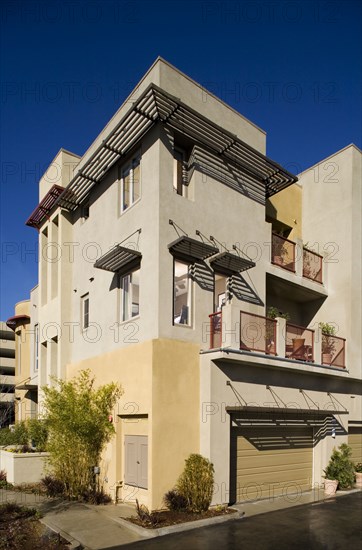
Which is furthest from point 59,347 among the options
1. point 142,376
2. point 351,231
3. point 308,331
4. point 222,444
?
point 351,231

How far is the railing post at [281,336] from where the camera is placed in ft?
48.7

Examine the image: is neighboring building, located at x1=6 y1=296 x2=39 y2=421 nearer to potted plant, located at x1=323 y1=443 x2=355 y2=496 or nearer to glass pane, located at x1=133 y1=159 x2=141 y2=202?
glass pane, located at x1=133 y1=159 x2=141 y2=202

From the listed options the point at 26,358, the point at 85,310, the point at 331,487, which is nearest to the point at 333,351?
the point at 331,487

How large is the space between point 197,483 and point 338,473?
6.70 metres

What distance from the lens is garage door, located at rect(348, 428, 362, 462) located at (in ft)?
61.1

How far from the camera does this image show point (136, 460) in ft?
44.0

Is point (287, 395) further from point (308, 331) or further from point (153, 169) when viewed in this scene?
point (153, 169)

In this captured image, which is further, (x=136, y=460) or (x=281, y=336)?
(x=281, y=336)

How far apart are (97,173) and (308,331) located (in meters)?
9.32

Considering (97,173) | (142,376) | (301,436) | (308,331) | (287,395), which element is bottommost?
(301,436)

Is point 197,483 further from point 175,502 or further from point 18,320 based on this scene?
point 18,320

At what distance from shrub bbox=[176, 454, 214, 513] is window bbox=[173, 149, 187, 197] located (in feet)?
25.8

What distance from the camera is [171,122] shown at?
13938mm

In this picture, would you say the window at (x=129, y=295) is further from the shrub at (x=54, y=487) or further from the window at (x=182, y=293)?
the shrub at (x=54, y=487)
